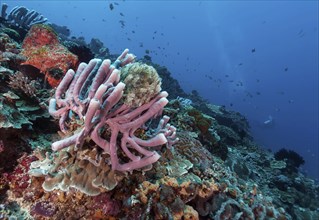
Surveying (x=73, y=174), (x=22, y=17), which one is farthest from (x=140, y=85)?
(x=22, y=17)

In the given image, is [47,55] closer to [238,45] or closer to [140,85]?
[140,85]

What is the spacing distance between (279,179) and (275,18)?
144727mm

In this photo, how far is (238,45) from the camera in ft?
455

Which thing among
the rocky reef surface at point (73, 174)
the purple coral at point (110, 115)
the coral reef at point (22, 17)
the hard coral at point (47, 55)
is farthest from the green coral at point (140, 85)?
the coral reef at point (22, 17)

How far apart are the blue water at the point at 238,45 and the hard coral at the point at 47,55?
80002 millimetres

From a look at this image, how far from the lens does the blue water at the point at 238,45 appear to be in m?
92.5

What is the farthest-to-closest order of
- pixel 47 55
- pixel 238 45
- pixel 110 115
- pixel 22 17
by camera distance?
pixel 238 45
pixel 22 17
pixel 47 55
pixel 110 115

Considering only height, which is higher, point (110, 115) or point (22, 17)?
point (110, 115)

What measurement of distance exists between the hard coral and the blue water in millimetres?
80002

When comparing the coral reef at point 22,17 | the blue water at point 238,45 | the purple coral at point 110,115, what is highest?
the blue water at point 238,45

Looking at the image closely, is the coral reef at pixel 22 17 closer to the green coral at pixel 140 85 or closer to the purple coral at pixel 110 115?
the purple coral at pixel 110 115

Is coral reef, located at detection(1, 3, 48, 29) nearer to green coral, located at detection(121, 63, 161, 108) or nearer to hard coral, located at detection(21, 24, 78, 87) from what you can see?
hard coral, located at detection(21, 24, 78, 87)

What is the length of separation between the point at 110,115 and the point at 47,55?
2.98 m

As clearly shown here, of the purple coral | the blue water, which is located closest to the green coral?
the purple coral
